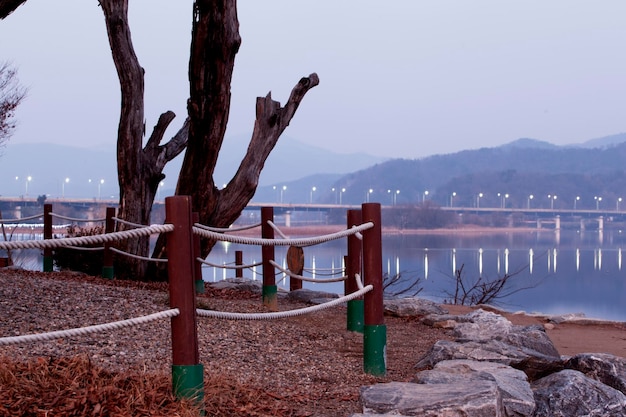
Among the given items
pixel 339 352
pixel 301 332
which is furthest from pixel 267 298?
pixel 339 352

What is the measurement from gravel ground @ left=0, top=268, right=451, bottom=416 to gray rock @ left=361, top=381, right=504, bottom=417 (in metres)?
0.44

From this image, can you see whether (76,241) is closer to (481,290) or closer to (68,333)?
(68,333)

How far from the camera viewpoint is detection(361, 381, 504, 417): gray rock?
Result: 14.6 ft

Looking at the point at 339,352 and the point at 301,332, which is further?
the point at 301,332

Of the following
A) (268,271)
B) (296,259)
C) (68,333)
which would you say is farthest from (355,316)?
(68,333)

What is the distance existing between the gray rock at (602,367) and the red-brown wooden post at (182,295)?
3.63 meters

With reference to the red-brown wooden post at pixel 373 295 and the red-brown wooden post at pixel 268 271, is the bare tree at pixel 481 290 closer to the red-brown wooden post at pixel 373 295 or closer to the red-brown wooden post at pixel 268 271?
the red-brown wooden post at pixel 268 271

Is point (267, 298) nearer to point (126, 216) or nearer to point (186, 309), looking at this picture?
point (126, 216)

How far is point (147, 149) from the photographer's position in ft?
43.5

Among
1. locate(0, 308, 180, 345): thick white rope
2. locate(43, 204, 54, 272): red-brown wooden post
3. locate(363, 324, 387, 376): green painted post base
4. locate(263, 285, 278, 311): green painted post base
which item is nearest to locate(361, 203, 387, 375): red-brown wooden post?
locate(363, 324, 387, 376): green painted post base

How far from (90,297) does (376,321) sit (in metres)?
3.73

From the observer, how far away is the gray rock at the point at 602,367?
6348 mm

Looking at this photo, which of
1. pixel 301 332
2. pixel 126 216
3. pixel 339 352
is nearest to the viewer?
pixel 339 352

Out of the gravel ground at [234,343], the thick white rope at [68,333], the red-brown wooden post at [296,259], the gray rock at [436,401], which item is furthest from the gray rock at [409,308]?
the thick white rope at [68,333]
